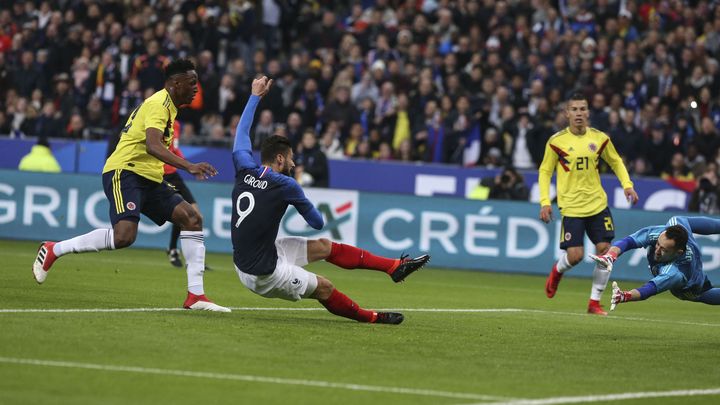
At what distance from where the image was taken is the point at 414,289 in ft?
60.6

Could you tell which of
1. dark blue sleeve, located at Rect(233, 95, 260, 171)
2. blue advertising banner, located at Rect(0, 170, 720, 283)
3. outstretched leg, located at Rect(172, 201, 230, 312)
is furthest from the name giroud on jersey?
blue advertising banner, located at Rect(0, 170, 720, 283)

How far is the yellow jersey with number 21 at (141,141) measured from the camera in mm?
13305

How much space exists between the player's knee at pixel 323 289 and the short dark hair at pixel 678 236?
317cm

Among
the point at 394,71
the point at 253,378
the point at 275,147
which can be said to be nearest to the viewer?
the point at 253,378

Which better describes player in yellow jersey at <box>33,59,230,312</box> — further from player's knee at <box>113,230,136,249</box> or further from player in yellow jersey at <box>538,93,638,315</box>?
player in yellow jersey at <box>538,93,638,315</box>

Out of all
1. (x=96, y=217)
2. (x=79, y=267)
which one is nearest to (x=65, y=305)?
(x=79, y=267)

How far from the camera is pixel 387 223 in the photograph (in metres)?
23.0

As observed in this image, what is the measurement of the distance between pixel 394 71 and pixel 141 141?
50.9 ft

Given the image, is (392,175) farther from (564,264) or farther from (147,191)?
(147,191)

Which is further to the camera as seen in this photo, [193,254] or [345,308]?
[193,254]

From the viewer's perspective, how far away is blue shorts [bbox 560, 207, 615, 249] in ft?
53.3

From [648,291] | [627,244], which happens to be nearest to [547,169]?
[627,244]

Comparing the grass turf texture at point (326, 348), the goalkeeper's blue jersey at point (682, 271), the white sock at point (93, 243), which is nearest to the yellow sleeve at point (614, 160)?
the grass turf texture at point (326, 348)

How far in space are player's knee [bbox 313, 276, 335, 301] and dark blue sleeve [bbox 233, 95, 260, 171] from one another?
47.5 inches
